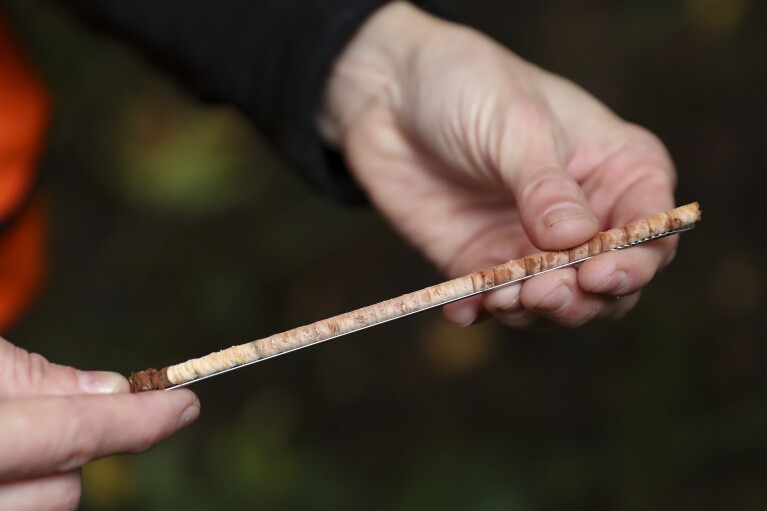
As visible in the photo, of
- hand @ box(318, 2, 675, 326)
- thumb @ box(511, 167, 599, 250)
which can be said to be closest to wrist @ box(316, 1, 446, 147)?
hand @ box(318, 2, 675, 326)

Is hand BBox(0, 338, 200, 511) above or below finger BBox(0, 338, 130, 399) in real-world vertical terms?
below

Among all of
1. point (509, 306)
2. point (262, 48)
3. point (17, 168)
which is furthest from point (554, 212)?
point (17, 168)

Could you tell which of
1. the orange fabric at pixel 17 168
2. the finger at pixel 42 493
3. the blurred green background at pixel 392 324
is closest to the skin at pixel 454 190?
the finger at pixel 42 493

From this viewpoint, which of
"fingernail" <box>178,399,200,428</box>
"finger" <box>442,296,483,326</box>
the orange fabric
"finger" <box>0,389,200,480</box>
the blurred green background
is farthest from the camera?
the blurred green background

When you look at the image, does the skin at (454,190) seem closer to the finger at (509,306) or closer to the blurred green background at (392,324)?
the finger at (509,306)

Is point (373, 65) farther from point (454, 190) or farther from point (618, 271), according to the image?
point (618, 271)

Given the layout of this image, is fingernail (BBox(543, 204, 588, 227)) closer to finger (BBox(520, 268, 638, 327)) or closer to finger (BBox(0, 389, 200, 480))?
finger (BBox(520, 268, 638, 327))

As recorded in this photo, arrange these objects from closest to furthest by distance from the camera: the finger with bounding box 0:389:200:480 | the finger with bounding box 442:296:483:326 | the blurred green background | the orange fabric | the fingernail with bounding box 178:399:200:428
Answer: the finger with bounding box 0:389:200:480, the fingernail with bounding box 178:399:200:428, the finger with bounding box 442:296:483:326, the orange fabric, the blurred green background

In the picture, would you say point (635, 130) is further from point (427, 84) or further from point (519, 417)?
point (519, 417)
